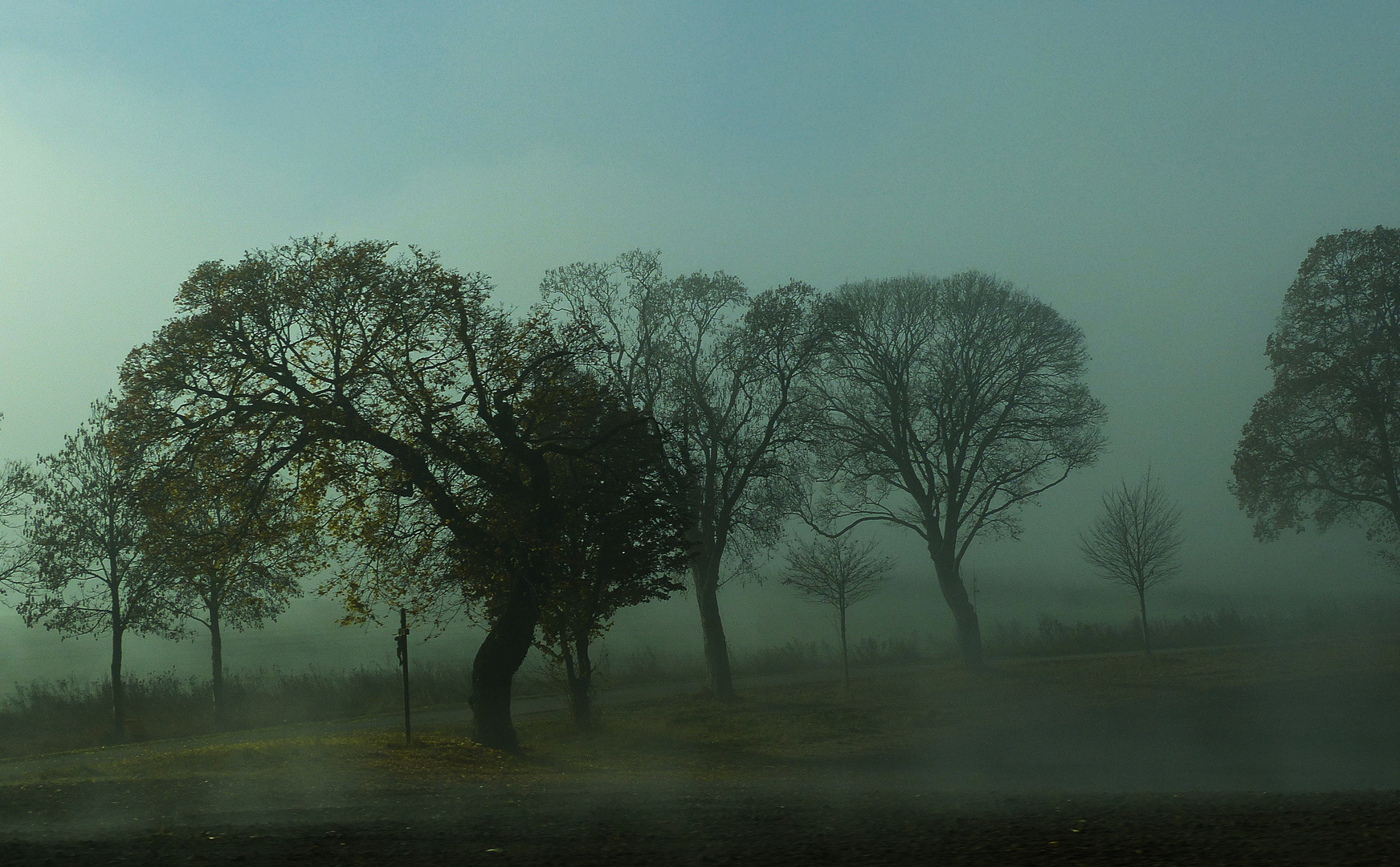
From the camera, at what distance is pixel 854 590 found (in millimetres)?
31750

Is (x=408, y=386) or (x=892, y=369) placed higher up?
(x=892, y=369)

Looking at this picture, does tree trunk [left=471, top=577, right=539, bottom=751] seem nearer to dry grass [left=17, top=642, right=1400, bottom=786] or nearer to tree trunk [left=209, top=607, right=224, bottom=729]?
dry grass [left=17, top=642, right=1400, bottom=786]

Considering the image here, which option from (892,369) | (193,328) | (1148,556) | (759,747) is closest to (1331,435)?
(1148,556)

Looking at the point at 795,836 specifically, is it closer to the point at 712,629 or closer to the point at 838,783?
the point at 838,783

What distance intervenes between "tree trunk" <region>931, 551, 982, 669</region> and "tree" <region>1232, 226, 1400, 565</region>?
9037mm

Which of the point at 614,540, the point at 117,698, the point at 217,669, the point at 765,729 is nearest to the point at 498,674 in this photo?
the point at 614,540

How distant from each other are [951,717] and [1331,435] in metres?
14.7

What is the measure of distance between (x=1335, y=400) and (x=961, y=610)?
1231cm

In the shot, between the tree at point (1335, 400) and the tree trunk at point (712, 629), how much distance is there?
654 inches

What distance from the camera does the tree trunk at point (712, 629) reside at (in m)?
27.1

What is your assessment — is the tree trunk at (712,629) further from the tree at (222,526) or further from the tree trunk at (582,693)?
the tree at (222,526)

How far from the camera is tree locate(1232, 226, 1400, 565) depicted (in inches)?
1059

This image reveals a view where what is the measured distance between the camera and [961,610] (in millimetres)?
30719

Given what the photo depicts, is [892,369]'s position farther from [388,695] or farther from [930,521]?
[388,695]
